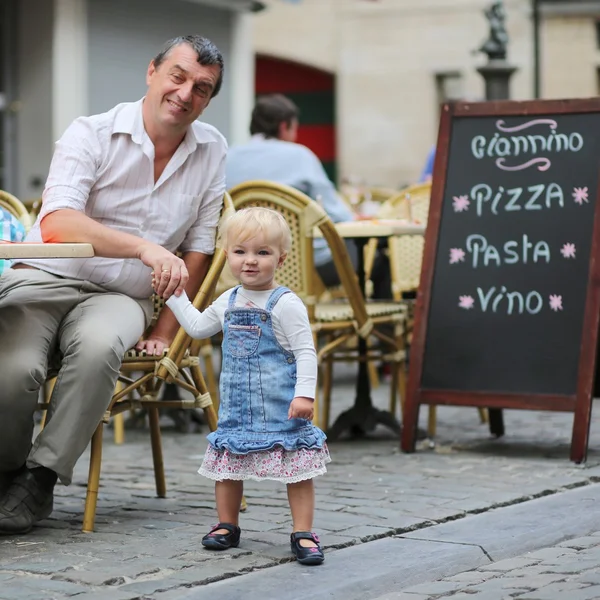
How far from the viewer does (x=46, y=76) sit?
521 inches

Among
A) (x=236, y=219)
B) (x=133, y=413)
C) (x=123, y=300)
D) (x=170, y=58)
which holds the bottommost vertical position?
(x=133, y=413)

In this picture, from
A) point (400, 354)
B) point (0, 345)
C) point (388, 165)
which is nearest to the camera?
point (0, 345)

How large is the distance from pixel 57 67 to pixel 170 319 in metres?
8.68

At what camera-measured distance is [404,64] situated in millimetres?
23750

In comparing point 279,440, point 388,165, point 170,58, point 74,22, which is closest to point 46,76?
point 74,22

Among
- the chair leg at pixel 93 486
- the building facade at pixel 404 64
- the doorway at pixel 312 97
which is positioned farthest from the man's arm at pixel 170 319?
the doorway at pixel 312 97

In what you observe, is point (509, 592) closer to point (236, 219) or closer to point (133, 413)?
point (236, 219)

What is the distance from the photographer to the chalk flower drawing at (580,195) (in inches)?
241

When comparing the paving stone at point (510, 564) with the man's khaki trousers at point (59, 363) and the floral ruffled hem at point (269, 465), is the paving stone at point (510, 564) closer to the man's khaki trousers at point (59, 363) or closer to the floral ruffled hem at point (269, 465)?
the floral ruffled hem at point (269, 465)

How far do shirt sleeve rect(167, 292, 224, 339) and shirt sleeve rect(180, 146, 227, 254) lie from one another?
575 millimetres

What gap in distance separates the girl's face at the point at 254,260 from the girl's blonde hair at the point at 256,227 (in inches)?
0.5

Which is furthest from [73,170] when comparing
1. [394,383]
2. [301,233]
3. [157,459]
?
[394,383]

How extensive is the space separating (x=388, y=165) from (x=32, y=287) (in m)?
19.2

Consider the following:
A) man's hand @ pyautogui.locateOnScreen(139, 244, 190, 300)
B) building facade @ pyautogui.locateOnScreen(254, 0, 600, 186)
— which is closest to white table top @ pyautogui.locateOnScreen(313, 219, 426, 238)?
man's hand @ pyautogui.locateOnScreen(139, 244, 190, 300)
